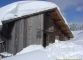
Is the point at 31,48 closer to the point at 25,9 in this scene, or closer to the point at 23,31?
the point at 23,31

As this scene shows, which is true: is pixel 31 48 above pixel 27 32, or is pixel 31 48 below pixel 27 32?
below

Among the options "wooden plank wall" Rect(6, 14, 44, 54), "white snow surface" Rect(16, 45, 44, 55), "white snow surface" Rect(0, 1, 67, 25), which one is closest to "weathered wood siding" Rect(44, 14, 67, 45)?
"white snow surface" Rect(0, 1, 67, 25)

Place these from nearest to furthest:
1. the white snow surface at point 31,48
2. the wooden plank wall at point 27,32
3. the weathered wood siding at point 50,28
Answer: the white snow surface at point 31,48 → the wooden plank wall at point 27,32 → the weathered wood siding at point 50,28

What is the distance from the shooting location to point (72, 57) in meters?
8.75

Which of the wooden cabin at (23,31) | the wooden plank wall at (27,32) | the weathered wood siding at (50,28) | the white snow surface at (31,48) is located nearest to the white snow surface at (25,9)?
the wooden cabin at (23,31)

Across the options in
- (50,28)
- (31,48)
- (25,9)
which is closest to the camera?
(31,48)

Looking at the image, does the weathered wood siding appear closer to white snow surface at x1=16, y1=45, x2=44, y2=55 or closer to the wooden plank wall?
the wooden plank wall

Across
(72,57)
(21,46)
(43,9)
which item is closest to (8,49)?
(21,46)

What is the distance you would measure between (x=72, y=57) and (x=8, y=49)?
6692mm

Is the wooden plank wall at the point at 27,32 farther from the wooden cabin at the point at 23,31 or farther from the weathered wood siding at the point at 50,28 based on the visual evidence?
the weathered wood siding at the point at 50,28

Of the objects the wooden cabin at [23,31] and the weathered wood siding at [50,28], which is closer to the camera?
the wooden cabin at [23,31]

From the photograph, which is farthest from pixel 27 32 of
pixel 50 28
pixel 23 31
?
pixel 50 28

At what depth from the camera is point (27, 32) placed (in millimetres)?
12688

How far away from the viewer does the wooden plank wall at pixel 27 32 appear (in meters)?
12.6
